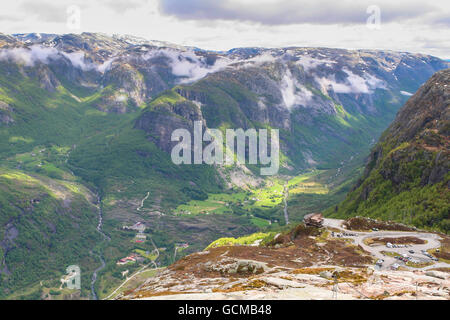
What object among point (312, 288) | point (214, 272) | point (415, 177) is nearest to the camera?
point (312, 288)

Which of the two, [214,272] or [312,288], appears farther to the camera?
[214,272]
